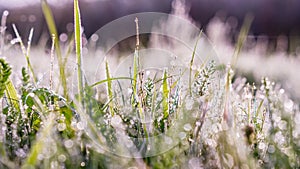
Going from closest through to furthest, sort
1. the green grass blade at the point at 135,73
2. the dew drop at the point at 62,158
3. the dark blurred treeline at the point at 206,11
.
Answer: the dew drop at the point at 62,158
the green grass blade at the point at 135,73
the dark blurred treeline at the point at 206,11

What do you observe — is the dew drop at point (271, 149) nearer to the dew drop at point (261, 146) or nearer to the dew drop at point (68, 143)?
the dew drop at point (261, 146)

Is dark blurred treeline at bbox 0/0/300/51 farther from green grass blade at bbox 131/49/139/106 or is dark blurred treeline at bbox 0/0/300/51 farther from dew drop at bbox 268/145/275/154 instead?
dew drop at bbox 268/145/275/154

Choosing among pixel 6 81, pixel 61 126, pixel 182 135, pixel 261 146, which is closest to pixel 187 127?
pixel 182 135

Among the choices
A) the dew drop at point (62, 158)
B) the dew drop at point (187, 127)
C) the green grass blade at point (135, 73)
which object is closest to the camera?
the dew drop at point (62, 158)

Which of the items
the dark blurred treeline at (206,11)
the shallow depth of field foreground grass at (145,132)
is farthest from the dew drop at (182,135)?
the dark blurred treeline at (206,11)

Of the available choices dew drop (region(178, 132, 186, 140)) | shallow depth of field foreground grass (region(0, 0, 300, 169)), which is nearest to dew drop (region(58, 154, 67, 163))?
shallow depth of field foreground grass (region(0, 0, 300, 169))

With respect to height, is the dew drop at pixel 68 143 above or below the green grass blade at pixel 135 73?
below

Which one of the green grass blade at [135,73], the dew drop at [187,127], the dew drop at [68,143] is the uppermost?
the green grass blade at [135,73]

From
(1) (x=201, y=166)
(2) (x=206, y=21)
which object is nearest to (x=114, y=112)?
(1) (x=201, y=166)

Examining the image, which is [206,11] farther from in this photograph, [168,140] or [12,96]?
[168,140]

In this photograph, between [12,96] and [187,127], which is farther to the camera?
[12,96]

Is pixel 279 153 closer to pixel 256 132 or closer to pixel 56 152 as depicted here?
pixel 256 132
